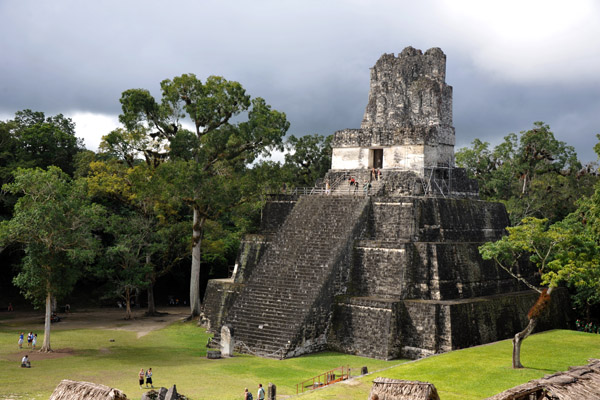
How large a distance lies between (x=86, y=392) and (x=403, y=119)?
16.3 metres

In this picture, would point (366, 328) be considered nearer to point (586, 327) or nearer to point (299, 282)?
point (299, 282)

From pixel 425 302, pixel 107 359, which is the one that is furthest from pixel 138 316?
pixel 425 302

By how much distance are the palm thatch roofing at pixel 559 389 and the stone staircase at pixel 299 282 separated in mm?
9317

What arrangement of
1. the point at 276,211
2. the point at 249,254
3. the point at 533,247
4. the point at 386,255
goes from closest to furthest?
the point at 533,247 → the point at 386,255 → the point at 249,254 → the point at 276,211

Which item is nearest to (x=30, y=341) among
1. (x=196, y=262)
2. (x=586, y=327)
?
(x=196, y=262)

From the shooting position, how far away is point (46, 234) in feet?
51.9

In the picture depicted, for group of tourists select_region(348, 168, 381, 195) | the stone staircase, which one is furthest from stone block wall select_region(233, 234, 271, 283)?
group of tourists select_region(348, 168, 381, 195)

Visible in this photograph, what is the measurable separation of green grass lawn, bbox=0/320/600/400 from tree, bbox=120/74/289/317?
5.71 m

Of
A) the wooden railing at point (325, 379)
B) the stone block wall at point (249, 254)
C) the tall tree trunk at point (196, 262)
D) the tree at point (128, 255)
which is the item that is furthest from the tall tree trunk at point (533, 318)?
the tree at point (128, 255)

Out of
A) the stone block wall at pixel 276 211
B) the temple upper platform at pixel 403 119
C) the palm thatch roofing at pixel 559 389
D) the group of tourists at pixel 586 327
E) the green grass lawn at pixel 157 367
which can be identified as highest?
the temple upper platform at pixel 403 119

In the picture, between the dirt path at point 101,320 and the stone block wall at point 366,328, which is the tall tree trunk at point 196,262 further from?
the stone block wall at point 366,328

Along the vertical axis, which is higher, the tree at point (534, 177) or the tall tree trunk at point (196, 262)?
the tree at point (534, 177)

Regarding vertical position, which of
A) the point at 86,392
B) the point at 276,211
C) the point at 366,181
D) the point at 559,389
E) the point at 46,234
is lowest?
the point at 86,392

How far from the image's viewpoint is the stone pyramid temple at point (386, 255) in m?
15.7
